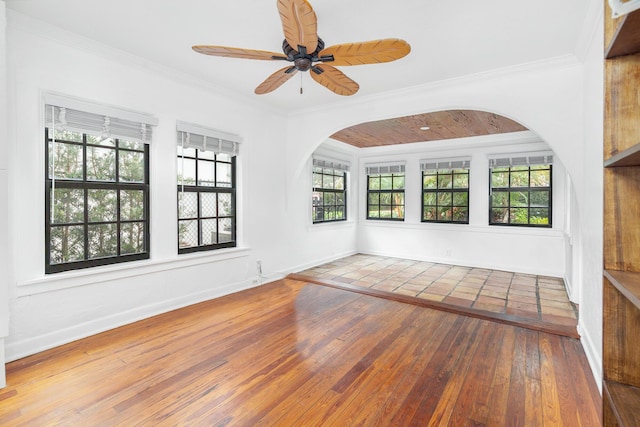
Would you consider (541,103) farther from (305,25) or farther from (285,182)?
(285,182)

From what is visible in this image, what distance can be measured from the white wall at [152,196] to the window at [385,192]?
356cm

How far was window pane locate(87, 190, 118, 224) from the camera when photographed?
3029mm

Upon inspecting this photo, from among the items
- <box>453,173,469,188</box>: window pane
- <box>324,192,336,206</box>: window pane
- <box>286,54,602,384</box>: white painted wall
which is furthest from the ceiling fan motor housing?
<box>453,173,469,188</box>: window pane

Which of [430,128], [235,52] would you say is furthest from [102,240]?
[430,128]

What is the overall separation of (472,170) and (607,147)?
5722 mm

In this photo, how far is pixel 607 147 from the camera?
3.14 feet

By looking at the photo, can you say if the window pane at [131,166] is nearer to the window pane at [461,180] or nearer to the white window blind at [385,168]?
the white window blind at [385,168]

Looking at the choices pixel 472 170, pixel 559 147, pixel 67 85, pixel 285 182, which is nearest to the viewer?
pixel 67 85

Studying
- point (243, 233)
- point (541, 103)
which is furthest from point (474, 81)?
point (243, 233)

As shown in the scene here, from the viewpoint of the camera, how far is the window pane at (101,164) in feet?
9.89

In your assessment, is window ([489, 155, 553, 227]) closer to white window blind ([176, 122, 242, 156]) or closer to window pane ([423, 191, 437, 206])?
window pane ([423, 191, 437, 206])

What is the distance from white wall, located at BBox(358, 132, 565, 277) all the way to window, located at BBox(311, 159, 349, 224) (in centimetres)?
66

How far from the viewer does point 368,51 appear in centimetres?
208

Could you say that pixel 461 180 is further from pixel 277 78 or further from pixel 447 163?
pixel 277 78
